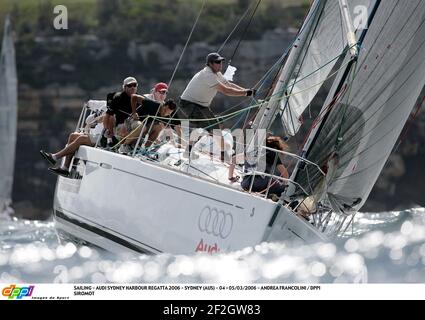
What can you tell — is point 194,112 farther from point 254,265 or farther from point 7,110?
point 7,110

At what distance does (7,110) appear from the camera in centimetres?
1470

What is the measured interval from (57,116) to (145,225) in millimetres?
9855

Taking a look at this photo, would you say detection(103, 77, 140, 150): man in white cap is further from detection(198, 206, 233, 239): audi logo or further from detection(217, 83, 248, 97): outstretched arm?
detection(198, 206, 233, 239): audi logo

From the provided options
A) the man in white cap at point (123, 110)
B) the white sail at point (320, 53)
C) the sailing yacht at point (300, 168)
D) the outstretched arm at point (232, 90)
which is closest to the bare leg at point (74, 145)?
the man in white cap at point (123, 110)

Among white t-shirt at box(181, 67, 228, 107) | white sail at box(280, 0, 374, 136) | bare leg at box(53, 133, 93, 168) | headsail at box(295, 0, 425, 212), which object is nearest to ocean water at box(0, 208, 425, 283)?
headsail at box(295, 0, 425, 212)

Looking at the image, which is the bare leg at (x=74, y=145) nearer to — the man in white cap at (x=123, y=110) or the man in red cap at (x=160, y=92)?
the man in white cap at (x=123, y=110)

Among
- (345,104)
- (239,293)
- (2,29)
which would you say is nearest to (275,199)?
(345,104)

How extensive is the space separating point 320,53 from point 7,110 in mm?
7082

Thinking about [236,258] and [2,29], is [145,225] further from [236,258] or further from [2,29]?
[2,29]

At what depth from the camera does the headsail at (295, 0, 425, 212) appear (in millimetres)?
7414

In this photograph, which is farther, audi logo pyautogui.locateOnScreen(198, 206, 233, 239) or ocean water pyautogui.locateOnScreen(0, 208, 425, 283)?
audi logo pyautogui.locateOnScreen(198, 206, 233, 239)

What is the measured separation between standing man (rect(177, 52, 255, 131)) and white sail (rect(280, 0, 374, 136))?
1.48 feet

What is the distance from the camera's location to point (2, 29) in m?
14.9

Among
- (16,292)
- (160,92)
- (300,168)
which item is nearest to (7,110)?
(160,92)
